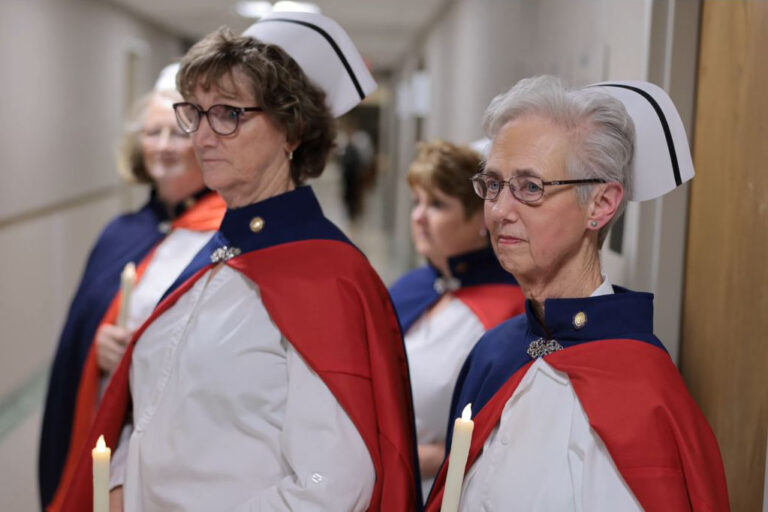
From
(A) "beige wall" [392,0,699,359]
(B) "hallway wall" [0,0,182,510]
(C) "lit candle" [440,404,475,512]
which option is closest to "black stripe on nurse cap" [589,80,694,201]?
(C) "lit candle" [440,404,475,512]

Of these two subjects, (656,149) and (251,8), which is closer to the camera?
(656,149)

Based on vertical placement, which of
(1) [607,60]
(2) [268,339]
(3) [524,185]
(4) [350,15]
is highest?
(4) [350,15]

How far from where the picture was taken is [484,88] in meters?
5.06

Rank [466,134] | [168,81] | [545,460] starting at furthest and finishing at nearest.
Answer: [466,134], [168,81], [545,460]

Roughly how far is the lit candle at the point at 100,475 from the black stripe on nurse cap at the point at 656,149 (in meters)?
0.99

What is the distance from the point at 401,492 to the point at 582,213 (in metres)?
0.66

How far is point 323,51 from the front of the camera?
2.03 m

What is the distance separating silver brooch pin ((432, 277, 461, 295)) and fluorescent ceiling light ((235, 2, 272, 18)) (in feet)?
21.0

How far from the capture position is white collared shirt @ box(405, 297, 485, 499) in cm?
247

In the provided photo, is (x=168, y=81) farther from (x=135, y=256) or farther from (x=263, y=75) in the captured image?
(x=263, y=75)

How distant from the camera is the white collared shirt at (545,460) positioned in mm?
1466

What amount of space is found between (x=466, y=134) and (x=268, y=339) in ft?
12.4

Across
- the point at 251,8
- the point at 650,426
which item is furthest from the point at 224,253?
the point at 251,8

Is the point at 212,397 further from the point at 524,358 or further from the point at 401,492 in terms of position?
the point at 524,358
